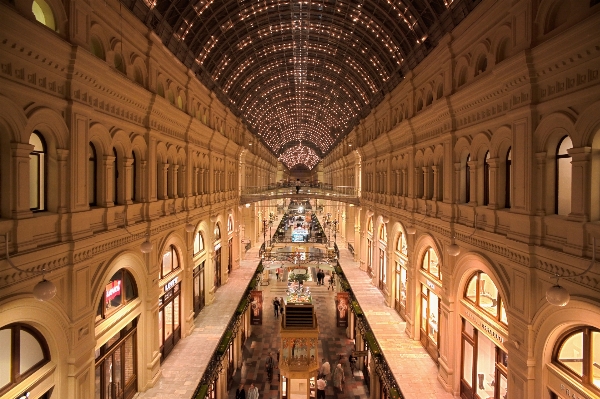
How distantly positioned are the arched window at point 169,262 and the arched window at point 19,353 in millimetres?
6814

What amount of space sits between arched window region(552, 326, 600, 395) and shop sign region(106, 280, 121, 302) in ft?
34.1

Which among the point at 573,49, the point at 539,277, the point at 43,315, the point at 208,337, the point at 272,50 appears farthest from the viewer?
the point at 272,50

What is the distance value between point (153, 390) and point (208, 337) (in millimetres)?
4325

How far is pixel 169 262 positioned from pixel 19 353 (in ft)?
28.4

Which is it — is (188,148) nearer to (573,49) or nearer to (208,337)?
(208,337)

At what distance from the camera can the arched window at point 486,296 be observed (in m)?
9.72

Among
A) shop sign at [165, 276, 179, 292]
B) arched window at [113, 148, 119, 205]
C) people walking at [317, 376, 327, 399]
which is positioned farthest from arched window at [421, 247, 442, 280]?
arched window at [113, 148, 119, 205]

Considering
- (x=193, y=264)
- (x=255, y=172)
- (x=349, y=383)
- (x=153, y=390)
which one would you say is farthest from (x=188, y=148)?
(x=255, y=172)

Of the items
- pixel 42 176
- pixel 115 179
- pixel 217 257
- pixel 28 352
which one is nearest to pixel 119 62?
pixel 115 179

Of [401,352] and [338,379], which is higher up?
[401,352]

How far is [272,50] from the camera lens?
94.2 ft

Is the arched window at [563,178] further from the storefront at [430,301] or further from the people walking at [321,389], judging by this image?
the people walking at [321,389]

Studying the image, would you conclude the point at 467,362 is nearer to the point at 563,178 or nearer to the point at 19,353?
the point at 563,178

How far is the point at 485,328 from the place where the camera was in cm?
1025
